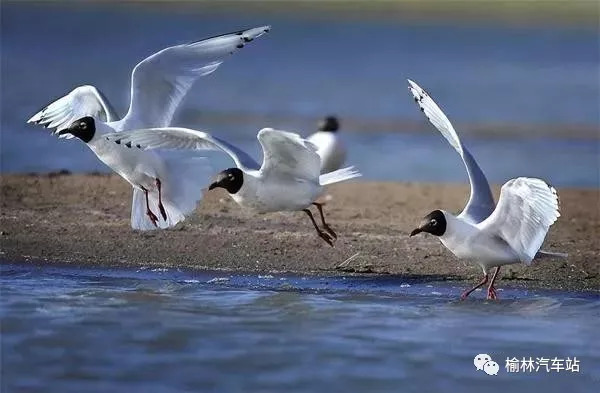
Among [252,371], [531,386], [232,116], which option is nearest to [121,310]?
[252,371]

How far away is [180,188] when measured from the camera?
9258mm

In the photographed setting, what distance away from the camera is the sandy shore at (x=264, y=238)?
9.09 meters

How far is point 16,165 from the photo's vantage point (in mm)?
13008

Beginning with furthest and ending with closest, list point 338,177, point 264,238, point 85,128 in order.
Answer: point 264,238 → point 85,128 → point 338,177

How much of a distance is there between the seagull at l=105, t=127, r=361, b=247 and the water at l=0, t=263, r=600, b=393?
0.47 metres

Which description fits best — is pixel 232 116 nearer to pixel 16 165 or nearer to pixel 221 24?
pixel 16 165

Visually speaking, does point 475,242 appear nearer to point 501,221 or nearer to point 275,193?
point 501,221

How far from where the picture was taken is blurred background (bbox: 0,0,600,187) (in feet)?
47.3

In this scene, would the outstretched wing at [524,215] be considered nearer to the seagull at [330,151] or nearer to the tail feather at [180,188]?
the tail feather at [180,188]

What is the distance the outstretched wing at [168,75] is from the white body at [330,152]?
3254mm

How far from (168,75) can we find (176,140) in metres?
0.52

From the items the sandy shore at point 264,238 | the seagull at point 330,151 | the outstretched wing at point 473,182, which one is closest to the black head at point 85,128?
the sandy shore at point 264,238

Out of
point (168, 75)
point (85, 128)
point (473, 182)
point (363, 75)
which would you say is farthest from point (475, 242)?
point (363, 75)

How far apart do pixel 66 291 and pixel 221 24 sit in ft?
56.7
